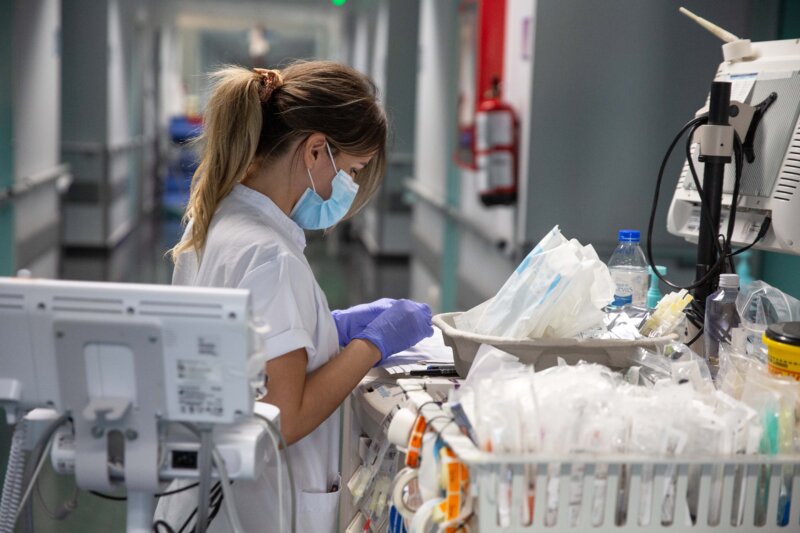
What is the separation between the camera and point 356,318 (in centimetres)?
200

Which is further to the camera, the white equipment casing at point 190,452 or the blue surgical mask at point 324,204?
the blue surgical mask at point 324,204

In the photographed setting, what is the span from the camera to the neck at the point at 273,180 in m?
1.80

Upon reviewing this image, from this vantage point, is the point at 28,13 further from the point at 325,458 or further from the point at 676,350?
the point at 676,350

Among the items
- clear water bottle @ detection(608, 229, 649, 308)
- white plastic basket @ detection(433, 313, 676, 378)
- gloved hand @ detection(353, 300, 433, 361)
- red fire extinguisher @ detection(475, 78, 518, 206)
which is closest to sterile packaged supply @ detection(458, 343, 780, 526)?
white plastic basket @ detection(433, 313, 676, 378)

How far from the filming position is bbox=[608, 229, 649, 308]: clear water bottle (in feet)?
6.42

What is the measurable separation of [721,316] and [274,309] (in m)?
0.82

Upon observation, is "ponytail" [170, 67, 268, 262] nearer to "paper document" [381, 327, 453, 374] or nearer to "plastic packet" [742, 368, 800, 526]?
"paper document" [381, 327, 453, 374]

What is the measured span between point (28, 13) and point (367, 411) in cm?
536

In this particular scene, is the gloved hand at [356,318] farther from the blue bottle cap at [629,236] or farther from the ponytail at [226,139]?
the blue bottle cap at [629,236]

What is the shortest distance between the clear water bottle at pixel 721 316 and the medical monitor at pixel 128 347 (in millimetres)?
904

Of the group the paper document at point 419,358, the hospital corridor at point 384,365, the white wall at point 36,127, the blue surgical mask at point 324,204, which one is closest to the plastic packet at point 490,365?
the hospital corridor at point 384,365

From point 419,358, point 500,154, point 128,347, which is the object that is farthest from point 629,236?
point 500,154

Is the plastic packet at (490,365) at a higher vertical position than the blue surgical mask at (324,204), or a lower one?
lower


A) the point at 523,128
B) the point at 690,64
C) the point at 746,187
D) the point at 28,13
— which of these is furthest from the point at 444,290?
the point at 746,187
